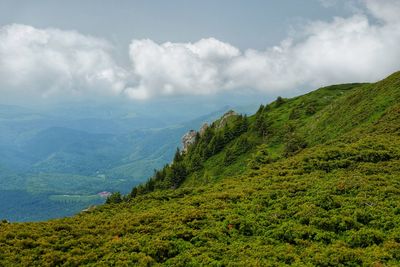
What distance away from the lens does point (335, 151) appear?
43469 millimetres

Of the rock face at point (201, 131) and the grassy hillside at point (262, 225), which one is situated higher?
the rock face at point (201, 131)

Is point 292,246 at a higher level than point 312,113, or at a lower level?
lower

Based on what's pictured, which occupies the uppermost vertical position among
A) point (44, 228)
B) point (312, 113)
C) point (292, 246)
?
point (312, 113)

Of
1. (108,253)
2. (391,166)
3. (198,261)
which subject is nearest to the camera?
(198,261)

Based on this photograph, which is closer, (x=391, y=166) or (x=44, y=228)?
(x=44, y=228)

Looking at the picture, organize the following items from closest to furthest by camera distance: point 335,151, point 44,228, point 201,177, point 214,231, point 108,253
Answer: point 108,253 < point 214,231 < point 44,228 < point 335,151 < point 201,177

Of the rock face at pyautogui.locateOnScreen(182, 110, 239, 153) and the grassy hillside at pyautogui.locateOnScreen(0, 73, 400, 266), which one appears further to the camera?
the rock face at pyautogui.locateOnScreen(182, 110, 239, 153)

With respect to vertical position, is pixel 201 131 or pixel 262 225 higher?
pixel 201 131

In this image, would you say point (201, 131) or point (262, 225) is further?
point (201, 131)

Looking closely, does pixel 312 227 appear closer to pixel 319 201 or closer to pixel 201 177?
pixel 319 201

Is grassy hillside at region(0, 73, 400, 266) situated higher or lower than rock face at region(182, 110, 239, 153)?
lower

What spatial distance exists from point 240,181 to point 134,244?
73.8 ft

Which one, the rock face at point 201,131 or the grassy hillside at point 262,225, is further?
the rock face at point 201,131

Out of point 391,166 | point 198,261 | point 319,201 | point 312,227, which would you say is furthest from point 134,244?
point 391,166
